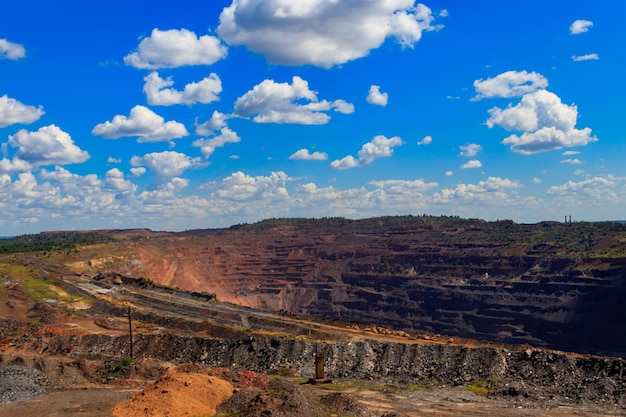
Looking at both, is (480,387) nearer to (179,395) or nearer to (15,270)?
(179,395)

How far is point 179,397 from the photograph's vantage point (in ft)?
94.0

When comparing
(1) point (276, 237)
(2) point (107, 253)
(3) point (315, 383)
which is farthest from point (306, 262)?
(3) point (315, 383)

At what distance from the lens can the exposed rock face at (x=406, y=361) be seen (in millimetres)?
37031

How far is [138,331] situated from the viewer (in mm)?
63812

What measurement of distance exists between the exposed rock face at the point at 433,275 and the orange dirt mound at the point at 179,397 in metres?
69.8

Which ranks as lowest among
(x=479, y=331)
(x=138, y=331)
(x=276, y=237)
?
(x=479, y=331)

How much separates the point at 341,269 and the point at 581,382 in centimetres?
10156

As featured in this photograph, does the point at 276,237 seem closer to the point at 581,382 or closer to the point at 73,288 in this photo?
the point at 73,288

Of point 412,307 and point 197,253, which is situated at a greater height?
point 197,253

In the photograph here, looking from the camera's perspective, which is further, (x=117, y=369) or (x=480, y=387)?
(x=117, y=369)

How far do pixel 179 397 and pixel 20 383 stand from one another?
13.2 metres

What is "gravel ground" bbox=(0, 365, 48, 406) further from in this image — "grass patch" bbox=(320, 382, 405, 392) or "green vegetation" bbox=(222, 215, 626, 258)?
"green vegetation" bbox=(222, 215, 626, 258)

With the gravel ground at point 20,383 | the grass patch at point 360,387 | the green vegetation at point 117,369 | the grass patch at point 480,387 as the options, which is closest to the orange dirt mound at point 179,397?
the gravel ground at point 20,383

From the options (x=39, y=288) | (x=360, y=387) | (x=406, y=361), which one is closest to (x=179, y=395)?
(x=360, y=387)
